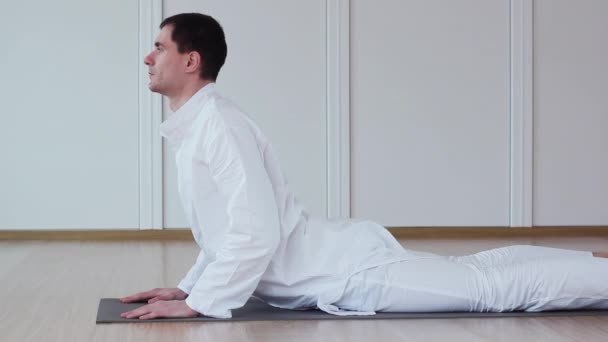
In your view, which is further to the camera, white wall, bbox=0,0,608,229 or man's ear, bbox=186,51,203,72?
white wall, bbox=0,0,608,229

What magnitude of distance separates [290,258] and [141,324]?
0.42 meters

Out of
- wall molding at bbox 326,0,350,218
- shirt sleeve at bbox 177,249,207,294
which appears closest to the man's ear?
shirt sleeve at bbox 177,249,207,294

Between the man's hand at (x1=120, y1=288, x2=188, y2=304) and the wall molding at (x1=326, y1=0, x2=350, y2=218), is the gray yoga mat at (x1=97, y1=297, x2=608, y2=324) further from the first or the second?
the wall molding at (x1=326, y1=0, x2=350, y2=218)

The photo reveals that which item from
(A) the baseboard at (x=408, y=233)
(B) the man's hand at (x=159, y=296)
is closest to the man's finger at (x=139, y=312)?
(B) the man's hand at (x=159, y=296)

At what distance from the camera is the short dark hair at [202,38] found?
2.52m

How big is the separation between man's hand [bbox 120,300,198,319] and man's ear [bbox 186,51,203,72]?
610 mm

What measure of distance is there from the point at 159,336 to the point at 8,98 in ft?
12.1

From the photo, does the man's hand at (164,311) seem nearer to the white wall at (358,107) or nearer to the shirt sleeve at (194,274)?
the shirt sleeve at (194,274)

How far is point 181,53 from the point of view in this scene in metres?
→ 2.51

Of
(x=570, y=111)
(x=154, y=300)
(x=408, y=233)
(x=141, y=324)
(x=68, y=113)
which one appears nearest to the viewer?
(x=141, y=324)

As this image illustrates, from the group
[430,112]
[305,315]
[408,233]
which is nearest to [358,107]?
[430,112]

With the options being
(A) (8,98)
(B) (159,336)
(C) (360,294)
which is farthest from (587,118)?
(B) (159,336)

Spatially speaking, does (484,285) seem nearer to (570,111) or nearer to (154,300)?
(154,300)

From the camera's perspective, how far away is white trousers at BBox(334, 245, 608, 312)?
2496mm
